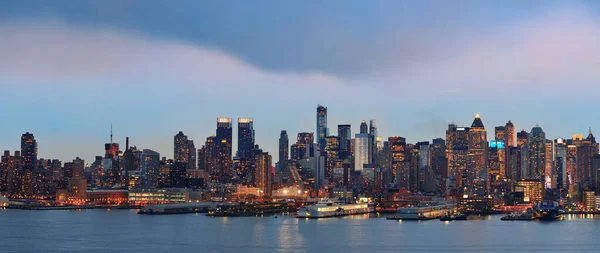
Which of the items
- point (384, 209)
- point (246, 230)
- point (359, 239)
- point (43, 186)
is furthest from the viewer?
point (43, 186)

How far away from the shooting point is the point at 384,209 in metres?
134

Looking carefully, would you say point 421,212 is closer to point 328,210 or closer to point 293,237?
point 328,210

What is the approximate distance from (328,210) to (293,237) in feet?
126

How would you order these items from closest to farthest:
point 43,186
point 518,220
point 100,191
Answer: point 518,220, point 100,191, point 43,186

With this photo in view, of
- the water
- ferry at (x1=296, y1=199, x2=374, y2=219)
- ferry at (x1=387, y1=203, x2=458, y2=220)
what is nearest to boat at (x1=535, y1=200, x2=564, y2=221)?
ferry at (x1=387, y1=203, x2=458, y2=220)

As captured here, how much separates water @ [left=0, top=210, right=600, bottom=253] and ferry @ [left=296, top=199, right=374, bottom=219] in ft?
39.7

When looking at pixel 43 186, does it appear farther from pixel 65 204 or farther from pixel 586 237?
pixel 586 237

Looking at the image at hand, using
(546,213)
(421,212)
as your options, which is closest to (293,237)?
(421,212)

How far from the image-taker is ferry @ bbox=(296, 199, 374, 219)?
105 metres

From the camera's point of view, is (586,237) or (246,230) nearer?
(586,237)

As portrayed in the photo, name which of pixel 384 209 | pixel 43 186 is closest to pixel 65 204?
pixel 43 186

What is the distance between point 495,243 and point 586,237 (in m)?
11.5

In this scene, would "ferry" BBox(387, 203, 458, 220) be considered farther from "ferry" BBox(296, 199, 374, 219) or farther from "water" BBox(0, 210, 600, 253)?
"water" BBox(0, 210, 600, 253)

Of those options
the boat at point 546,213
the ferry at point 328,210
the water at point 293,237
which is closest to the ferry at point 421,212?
the ferry at point 328,210
